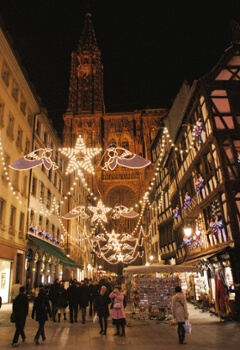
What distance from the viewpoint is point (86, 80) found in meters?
69.9

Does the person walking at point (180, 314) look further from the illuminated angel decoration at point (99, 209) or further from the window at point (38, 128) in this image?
the window at point (38, 128)

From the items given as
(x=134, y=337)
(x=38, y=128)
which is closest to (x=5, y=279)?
(x=134, y=337)

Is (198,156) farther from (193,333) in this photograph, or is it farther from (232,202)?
(193,333)

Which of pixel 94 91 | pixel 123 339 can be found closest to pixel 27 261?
pixel 123 339

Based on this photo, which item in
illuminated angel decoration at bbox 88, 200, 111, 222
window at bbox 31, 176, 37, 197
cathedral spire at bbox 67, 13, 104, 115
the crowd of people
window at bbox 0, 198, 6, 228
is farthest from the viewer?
cathedral spire at bbox 67, 13, 104, 115

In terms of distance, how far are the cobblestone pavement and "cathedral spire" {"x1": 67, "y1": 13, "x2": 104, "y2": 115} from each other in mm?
56825

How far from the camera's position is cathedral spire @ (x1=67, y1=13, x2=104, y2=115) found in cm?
6638

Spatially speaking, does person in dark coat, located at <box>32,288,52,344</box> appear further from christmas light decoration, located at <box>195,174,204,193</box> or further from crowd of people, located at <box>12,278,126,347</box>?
christmas light decoration, located at <box>195,174,204,193</box>

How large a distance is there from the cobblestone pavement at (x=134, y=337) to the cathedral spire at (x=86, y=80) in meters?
56.8

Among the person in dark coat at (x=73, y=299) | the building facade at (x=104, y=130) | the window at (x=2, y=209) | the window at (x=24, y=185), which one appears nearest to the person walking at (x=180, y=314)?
the person in dark coat at (x=73, y=299)

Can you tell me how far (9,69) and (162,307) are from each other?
54.8 feet

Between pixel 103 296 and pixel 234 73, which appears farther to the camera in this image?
pixel 234 73

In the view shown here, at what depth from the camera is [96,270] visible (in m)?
52.7

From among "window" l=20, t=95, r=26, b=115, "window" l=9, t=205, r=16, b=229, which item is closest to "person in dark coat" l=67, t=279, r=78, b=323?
"window" l=9, t=205, r=16, b=229
